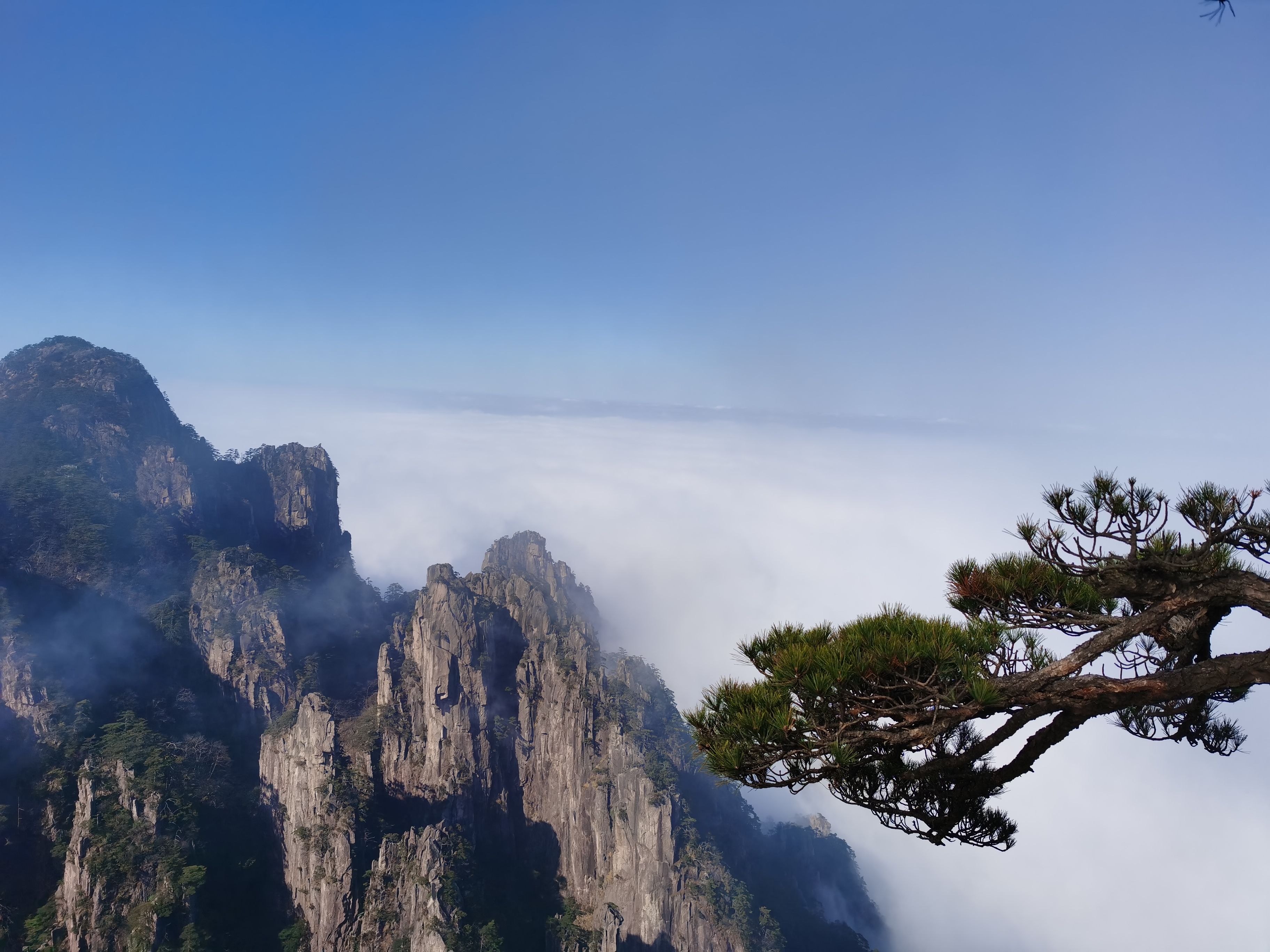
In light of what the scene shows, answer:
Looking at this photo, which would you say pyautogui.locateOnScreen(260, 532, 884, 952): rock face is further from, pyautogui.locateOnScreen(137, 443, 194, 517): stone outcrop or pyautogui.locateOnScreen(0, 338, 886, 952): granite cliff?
pyautogui.locateOnScreen(137, 443, 194, 517): stone outcrop

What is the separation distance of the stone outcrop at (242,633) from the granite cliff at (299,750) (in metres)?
0.19

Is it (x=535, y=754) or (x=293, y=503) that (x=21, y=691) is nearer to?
(x=293, y=503)

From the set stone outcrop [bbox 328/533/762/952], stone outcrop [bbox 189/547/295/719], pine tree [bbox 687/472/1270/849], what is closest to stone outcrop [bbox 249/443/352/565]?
stone outcrop [bbox 189/547/295/719]

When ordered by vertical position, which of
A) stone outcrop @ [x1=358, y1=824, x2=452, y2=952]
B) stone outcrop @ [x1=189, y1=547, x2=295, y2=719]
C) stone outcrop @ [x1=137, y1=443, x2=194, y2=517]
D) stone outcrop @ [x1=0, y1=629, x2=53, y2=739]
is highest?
stone outcrop @ [x1=137, y1=443, x2=194, y2=517]

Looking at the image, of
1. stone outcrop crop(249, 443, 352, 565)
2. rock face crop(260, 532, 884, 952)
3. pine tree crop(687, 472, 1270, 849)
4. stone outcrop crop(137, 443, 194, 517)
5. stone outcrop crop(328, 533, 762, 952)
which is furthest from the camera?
stone outcrop crop(249, 443, 352, 565)

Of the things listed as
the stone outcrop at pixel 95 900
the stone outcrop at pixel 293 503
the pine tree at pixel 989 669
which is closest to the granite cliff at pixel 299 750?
the stone outcrop at pixel 95 900

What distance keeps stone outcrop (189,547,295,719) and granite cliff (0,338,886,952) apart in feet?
0.63

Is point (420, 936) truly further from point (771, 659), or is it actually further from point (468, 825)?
point (771, 659)

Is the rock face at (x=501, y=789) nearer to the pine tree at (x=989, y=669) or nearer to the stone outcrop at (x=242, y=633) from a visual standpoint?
the stone outcrop at (x=242, y=633)

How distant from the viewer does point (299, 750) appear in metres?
44.9

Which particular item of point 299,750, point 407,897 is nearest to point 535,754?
point 407,897

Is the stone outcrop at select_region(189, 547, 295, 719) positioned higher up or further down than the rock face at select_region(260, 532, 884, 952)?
higher up

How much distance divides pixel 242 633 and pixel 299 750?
13.9 metres

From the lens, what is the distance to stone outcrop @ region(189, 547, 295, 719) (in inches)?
2069
